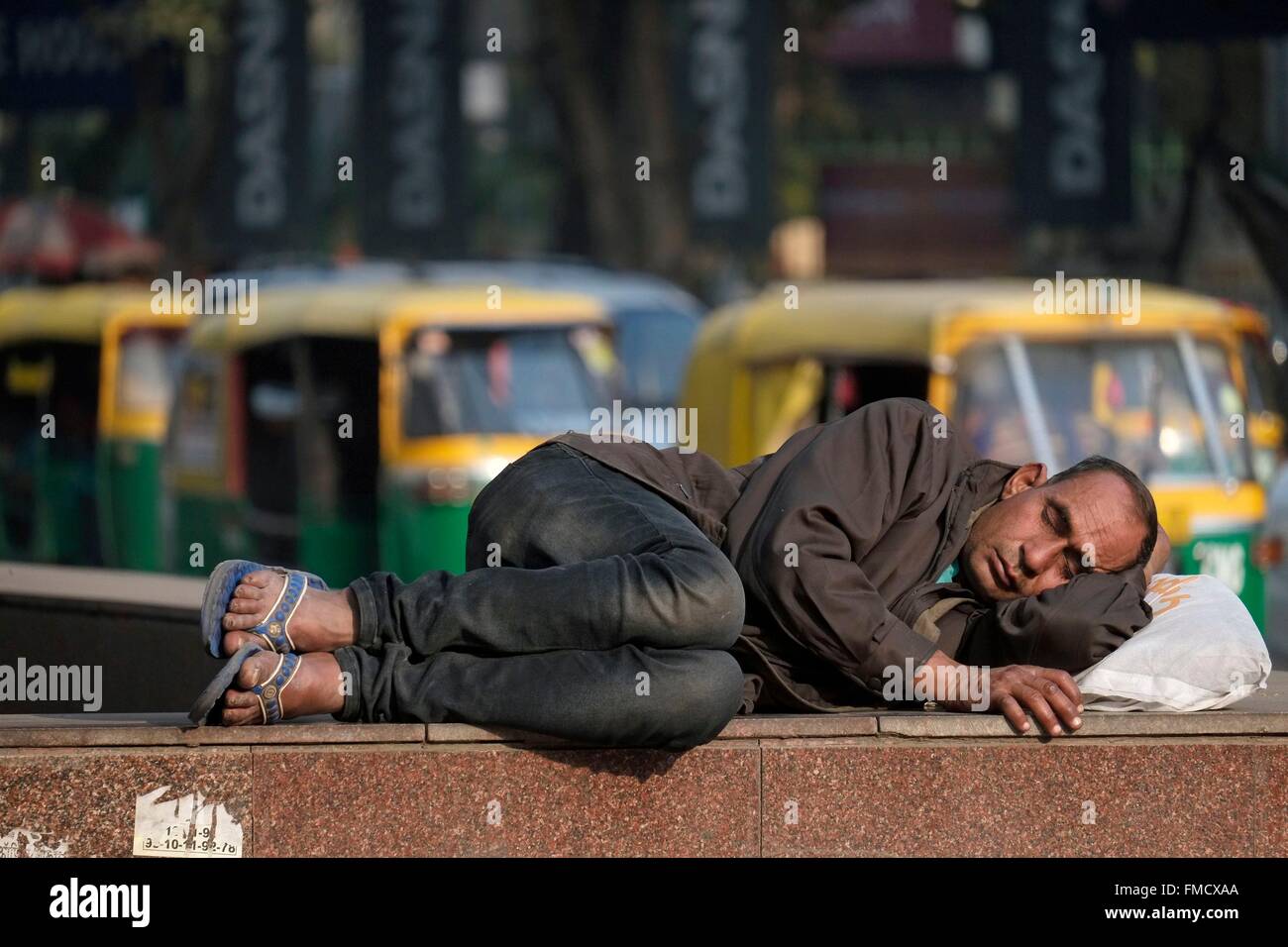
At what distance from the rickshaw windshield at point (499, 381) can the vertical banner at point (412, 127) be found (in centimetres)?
839

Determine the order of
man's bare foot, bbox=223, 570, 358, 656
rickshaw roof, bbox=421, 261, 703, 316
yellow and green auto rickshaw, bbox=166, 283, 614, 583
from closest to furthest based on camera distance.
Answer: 1. man's bare foot, bbox=223, 570, 358, 656
2. yellow and green auto rickshaw, bbox=166, 283, 614, 583
3. rickshaw roof, bbox=421, 261, 703, 316

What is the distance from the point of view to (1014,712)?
15.1 feet

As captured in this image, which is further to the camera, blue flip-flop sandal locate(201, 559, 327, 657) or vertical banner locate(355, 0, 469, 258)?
vertical banner locate(355, 0, 469, 258)

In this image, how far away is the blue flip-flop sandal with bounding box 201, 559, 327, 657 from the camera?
453cm

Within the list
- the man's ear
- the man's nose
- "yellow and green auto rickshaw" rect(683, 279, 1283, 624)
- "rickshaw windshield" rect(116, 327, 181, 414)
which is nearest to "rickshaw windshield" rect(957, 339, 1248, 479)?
"yellow and green auto rickshaw" rect(683, 279, 1283, 624)

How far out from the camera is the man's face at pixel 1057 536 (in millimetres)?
4832

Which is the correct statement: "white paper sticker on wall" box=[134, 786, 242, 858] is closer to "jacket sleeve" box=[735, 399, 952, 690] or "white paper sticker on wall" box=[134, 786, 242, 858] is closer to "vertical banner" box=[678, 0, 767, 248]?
"jacket sleeve" box=[735, 399, 952, 690]

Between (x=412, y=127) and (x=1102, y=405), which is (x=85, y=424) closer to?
(x=412, y=127)

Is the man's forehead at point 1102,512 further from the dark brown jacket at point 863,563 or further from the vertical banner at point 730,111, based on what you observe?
the vertical banner at point 730,111

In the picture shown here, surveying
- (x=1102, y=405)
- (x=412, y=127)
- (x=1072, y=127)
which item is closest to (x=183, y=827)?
(x=1102, y=405)

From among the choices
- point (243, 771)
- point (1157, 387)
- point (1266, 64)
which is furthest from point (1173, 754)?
point (1266, 64)

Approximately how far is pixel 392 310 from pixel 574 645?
26.7ft

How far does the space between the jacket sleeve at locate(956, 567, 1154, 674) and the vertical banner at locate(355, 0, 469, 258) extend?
16.4 metres
